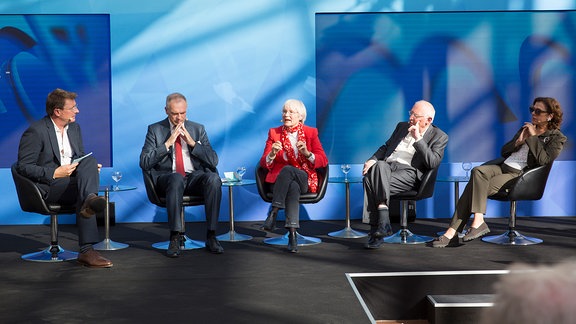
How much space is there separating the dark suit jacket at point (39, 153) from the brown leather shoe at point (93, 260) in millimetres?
596

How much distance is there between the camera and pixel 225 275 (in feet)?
15.1

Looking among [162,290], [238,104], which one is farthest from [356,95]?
[162,290]

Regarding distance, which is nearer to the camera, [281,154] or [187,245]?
[187,245]

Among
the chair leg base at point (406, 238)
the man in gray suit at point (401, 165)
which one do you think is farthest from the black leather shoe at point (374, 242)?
the chair leg base at point (406, 238)

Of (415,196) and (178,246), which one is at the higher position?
(415,196)

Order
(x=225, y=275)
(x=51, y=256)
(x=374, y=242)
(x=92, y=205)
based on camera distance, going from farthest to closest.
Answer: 1. (x=374, y=242)
2. (x=51, y=256)
3. (x=92, y=205)
4. (x=225, y=275)

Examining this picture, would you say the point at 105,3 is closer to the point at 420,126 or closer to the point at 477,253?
the point at 420,126

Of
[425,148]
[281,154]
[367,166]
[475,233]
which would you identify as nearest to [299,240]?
[281,154]

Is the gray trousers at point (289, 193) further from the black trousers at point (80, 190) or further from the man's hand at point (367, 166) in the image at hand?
the black trousers at point (80, 190)

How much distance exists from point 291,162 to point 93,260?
1.74 metres

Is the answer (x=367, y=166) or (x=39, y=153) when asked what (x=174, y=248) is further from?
(x=367, y=166)

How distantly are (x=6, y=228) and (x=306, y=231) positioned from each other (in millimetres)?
2825

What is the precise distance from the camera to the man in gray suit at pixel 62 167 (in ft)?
16.3

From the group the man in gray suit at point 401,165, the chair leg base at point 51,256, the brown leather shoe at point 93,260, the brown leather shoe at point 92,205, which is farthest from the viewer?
the man in gray suit at point 401,165
